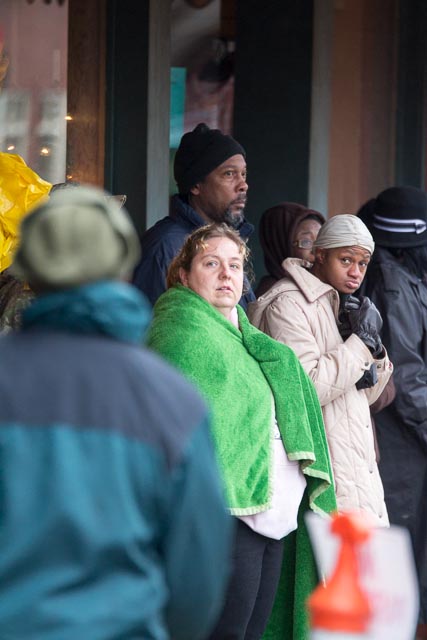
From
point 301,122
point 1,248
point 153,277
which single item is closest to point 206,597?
point 1,248

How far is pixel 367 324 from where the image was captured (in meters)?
5.21

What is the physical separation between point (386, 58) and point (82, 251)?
6692 millimetres

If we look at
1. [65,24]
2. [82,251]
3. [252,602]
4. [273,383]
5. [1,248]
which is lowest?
[252,602]

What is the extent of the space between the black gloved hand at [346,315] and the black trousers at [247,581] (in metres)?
0.99

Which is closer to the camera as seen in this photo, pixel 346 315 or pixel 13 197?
pixel 13 197

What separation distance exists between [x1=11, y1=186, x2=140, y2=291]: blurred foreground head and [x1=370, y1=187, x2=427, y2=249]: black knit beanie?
3674 millimetres

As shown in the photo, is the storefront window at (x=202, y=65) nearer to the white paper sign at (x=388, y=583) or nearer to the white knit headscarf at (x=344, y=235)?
the white knit headscarf at (x=344, y=235)

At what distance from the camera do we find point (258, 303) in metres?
5.28

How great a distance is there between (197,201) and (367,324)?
3.47ft

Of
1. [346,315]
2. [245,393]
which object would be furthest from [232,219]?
[245,393]

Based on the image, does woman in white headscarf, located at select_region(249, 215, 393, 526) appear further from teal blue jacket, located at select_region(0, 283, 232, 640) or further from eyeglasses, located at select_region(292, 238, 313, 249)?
teal blue jacket, located at select_region(0, 283, 232, 640)

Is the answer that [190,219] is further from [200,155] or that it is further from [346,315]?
[346,315]

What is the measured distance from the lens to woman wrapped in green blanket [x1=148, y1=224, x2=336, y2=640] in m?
4.46

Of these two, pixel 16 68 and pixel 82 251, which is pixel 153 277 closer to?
pixel 16 68
